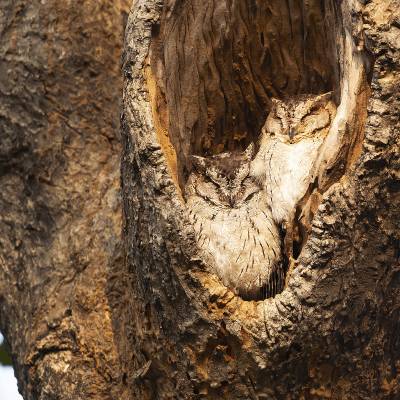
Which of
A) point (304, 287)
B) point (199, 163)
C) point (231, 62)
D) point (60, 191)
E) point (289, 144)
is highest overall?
point (231, 62)

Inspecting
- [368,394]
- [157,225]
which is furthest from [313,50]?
[368,394]

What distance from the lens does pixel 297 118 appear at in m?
3.57

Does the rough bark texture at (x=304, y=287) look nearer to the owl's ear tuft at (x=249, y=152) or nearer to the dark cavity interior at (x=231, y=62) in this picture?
the dark cavity interior at (x=231, y=62)

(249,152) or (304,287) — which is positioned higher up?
(249,152)

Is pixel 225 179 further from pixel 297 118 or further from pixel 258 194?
pixel 297 118

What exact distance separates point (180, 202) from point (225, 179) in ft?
3.67

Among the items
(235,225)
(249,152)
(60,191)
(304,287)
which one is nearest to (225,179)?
(249,152)

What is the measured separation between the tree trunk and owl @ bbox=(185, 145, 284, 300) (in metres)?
0.07

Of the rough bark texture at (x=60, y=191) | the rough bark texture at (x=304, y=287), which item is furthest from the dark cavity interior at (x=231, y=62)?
the rough bark texture at (x=60, y=191)

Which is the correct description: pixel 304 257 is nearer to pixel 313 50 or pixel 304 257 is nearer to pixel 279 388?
pixel 279 388

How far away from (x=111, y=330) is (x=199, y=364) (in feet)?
1.95

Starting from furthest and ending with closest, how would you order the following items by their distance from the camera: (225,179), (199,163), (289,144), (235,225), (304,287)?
(225,179), (289,144), (199,163), (235,225), (304,287)

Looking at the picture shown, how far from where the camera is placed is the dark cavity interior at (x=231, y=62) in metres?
3.03

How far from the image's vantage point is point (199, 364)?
254 cm
